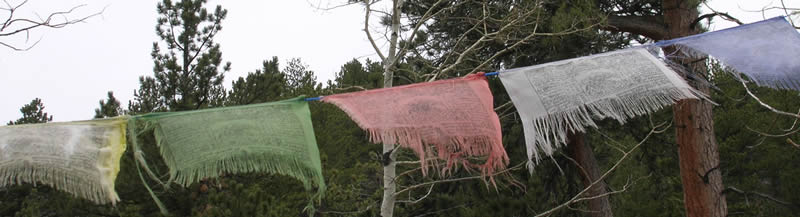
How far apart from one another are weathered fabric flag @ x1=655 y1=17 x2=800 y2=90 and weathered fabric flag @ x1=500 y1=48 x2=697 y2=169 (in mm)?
267

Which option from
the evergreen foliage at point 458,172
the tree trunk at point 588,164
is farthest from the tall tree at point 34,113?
the tree trunk at point 588,164

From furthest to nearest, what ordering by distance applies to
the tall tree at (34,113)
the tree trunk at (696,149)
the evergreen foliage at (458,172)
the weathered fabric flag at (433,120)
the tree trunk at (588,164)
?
the tall tree at (34,113), the tree trunk at (588,164), the evergreen foliage at (458,172), the tree trunk at (696,149), the weathered fabric flag at (433,120)

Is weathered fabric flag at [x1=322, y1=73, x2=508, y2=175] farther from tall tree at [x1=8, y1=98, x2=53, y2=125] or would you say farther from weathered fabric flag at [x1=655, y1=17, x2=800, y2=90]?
tall tree at [x1=8, y1=98, x2=53, y2=125]

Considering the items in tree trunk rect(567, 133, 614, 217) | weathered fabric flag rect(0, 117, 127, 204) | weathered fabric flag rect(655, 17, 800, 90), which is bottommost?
tree trunk rect(567, 133, 614, 217)

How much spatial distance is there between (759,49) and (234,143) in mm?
2709

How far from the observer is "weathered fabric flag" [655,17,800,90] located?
3053 mm

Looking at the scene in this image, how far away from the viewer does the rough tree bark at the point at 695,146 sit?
17.8 feet

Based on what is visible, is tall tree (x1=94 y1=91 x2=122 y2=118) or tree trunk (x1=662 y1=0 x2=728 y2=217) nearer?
tree trunk (x1=662 y1=0 x2=728 y2=217)

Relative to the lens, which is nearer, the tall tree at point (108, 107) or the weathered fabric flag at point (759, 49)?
the weathered fabric flag at point (759, 49)

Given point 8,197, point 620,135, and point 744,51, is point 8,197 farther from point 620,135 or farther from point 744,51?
point 744,51

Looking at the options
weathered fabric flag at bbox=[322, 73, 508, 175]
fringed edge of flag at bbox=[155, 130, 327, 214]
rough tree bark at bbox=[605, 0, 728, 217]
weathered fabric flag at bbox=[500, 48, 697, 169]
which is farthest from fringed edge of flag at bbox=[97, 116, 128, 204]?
rough tree bark at bbox=[605, 0, 728, 217]

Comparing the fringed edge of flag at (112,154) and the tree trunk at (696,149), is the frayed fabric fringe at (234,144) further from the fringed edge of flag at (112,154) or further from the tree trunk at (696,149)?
the tree trunk at (696,149)

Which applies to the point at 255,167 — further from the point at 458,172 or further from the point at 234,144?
the point at 458,172

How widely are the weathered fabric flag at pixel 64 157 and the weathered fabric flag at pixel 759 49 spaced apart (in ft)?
9.31
